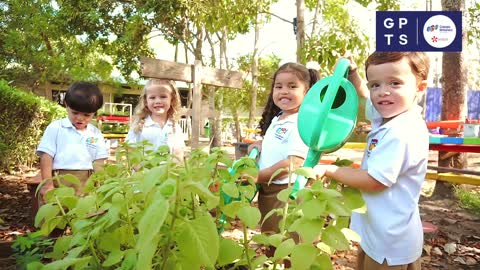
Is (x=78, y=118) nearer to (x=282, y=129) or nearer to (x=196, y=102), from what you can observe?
(x=282, y=129)

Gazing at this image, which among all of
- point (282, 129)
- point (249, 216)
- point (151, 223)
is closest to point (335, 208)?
point (249, 216)

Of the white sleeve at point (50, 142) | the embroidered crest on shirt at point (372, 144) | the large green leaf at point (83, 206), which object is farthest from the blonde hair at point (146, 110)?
the large green leaf at point (83, 206)

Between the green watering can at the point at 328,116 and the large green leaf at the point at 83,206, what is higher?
the green watering can at the point at 328,116

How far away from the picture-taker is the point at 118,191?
0.79m

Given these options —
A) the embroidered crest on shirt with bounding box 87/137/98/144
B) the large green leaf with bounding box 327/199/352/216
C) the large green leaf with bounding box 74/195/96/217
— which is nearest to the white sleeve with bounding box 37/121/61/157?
the embroidered crest on shirt with bounding box 87/137/98/144

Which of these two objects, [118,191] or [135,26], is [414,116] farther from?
[135,26]

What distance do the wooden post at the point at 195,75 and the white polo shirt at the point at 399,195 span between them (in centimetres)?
257

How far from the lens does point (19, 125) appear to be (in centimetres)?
570

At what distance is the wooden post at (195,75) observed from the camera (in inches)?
137

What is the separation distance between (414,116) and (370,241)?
0.40 m

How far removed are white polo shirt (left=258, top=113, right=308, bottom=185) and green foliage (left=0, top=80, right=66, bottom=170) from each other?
4.46 m

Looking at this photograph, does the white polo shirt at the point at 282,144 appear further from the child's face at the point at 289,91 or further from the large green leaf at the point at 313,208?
the large green leaf at the point at 313,208

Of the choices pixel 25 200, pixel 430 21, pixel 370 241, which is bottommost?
pixel 25 200

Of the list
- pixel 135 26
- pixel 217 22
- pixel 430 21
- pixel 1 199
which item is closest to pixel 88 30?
pixel 135 26
